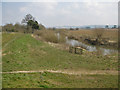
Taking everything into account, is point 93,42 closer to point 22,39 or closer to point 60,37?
point 60,37

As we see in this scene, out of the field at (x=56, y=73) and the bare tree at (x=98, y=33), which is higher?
the bare tree at (x=98, y=33)

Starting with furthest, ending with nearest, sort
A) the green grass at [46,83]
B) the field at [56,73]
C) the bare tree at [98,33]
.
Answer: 1. the bare tree at [98,33]
2. the field at [56,73]
3. the green grass at [46,83]

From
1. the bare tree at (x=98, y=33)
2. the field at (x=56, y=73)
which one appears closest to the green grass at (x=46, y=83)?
the field at (x=56, y=73)

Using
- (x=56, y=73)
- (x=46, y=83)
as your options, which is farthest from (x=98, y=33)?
(x=46, y=83)

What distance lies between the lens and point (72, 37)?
140 feet

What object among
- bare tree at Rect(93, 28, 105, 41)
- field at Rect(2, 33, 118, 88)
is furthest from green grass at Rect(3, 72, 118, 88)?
bare tree at Rect(93, 28, 105, 41)

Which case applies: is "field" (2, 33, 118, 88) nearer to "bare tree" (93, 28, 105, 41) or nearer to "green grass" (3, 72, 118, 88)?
"green grass" (3, 72, 118, 88)

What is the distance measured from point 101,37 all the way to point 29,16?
1097 inches

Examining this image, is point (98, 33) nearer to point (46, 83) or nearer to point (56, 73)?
point (56, 73)

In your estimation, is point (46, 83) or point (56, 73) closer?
point (46, 83)

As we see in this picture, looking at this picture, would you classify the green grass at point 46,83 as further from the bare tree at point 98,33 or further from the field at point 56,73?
the bare tree at point 98,33

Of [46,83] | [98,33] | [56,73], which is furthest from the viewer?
[98,33]

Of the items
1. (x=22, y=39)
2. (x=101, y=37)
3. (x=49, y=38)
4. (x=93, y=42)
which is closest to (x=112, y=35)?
(x=101, y=37)

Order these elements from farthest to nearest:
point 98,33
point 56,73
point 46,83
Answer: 1. point 98,33
2. point 56,73
3. point 46,83
